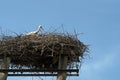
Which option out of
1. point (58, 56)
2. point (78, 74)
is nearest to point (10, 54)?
point (58, 56)

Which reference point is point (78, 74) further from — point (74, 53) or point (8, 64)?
point (8, 64)

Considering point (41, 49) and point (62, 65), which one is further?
point (41, 49)

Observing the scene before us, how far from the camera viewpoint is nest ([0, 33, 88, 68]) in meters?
10.1

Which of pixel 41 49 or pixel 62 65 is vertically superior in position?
pixel 41 49

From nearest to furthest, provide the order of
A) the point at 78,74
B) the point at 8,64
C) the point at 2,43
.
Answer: the point at 78,74, the point at 8,64, the point at 2,43

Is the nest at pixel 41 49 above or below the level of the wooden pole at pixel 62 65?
above

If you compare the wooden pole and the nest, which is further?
the nest

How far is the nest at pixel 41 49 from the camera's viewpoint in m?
10.1

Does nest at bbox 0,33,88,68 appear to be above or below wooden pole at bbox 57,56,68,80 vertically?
above

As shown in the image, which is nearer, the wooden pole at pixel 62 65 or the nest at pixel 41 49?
the wooden pole at pixel 62 65

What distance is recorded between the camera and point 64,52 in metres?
10.0

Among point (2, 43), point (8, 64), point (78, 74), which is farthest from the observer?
point (2, 43)

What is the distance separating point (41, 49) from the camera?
32.9 feet

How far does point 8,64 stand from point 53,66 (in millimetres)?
1215
